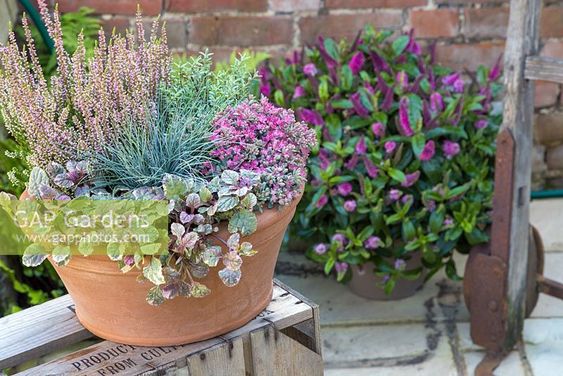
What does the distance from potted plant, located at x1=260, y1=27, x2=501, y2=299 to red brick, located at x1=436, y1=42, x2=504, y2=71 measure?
0.38 metres

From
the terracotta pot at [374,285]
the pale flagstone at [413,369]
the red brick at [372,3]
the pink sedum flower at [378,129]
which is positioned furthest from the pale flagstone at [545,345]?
the red brick at [372,3]

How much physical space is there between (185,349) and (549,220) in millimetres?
2174

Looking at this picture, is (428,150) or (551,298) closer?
(428,150)

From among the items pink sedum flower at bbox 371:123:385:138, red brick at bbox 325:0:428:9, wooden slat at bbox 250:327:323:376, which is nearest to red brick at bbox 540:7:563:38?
red brick at bbox 325:0:428:9

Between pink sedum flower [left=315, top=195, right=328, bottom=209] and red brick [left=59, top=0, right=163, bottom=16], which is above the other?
red brick [left=59, top=0, right=163, bottom=16]

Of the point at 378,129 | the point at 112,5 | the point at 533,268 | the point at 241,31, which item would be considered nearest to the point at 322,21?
the point at 241,31

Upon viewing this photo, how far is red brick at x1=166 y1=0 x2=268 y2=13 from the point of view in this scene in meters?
3.06

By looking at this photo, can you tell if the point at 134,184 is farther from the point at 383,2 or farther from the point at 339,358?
the point at 383,2

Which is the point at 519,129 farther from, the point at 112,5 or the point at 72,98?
the point at 112,5

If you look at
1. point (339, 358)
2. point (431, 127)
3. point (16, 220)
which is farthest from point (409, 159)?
point (16, 220)

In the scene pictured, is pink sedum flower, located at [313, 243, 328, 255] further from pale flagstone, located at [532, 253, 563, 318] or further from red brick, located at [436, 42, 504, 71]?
red brick, located at [436, 42, 504, 71]

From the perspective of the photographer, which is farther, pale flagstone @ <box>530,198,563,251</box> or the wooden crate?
pale flagstone @ <box>530,198,563,251</box>

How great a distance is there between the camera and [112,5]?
3.06 m

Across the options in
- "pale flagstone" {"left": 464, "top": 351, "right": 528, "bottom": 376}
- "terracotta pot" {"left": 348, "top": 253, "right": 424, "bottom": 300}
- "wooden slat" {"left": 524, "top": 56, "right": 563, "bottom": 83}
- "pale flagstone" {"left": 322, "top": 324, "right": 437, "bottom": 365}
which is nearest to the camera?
Result: "wooden slat" {"left": 524, "top": 56, "right": 563, "bottom": 83}
